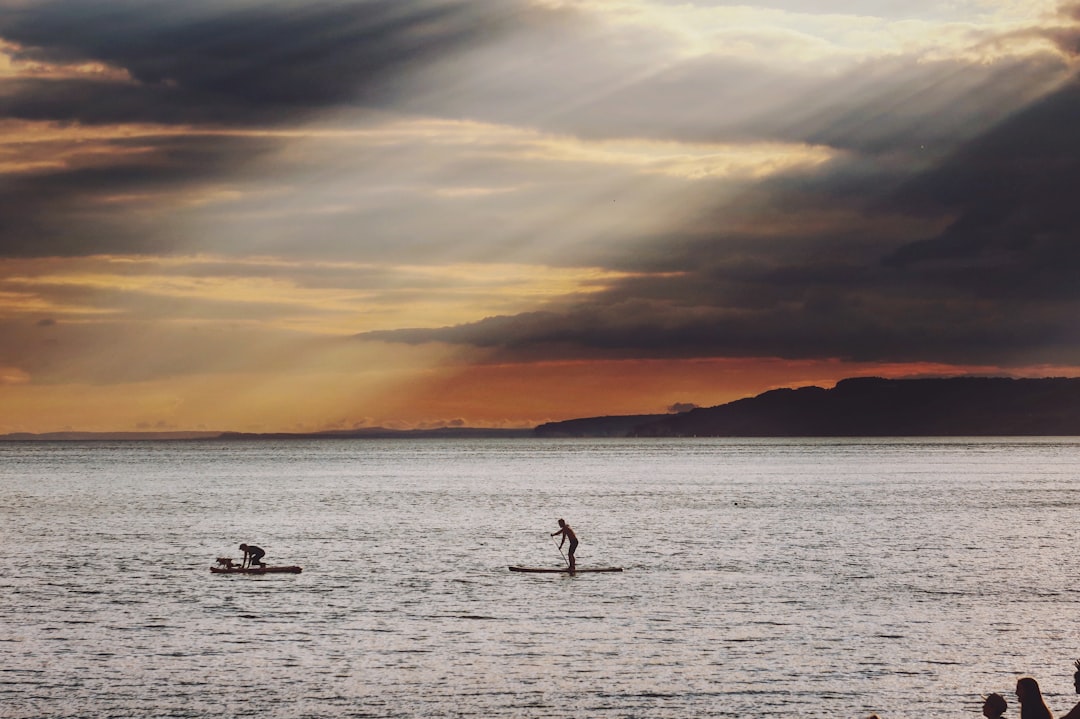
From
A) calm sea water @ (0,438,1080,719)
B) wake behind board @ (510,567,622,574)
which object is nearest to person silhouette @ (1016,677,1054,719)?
calm sea water @ (0,438,1080,719)

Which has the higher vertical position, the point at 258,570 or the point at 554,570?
the point at 554,570

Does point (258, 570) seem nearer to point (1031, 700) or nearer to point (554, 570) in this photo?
point (554, 570)

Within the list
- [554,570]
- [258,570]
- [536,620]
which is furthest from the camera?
[554,570]

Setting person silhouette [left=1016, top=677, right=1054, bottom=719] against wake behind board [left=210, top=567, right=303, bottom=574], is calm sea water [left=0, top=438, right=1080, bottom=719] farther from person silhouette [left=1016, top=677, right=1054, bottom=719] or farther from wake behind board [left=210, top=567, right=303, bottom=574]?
person silhouette [left=1016, top=677, right=1054, bottom=719]

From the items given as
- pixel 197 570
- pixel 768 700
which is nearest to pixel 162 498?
pixel 197 570

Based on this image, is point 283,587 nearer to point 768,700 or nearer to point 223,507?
point 768,700

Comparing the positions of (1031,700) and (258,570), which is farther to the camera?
(258,570)

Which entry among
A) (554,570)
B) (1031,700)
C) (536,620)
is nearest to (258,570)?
(554,570)

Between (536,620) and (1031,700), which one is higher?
(1031,700)

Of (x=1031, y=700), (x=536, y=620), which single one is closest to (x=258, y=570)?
(x=536, y=620)

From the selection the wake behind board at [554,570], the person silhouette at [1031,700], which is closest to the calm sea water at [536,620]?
the wake behind board at [554,570]

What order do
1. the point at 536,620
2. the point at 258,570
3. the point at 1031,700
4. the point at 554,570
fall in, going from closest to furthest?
the point at 1031,700 < the point at 536,620 < the point at 258,570 < the point at 554,570

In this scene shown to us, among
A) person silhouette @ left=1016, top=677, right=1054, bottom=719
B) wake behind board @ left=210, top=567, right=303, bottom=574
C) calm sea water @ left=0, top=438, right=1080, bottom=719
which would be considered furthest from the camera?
wake behind board @ left=210, top=567, right=303, bottom=574

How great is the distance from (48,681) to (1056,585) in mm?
43291
